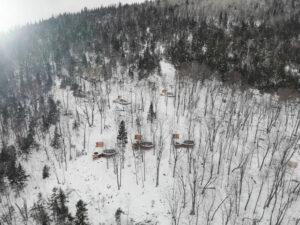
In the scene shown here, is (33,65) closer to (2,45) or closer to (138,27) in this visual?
(2,45)

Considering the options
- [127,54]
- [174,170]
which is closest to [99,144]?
[174,170]

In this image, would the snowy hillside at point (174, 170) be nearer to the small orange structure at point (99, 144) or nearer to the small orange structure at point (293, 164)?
the small orange structure at point (293, 164)

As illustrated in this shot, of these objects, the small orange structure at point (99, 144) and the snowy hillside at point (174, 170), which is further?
the small orange structure at point (99, 144)

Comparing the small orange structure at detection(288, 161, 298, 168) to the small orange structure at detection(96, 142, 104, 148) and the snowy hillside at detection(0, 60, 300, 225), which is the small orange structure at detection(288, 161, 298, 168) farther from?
the small orange structure at detection(96, 142, 104, 148)

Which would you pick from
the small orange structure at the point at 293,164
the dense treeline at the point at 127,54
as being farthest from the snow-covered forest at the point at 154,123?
the dense treeline at the point at 127,54

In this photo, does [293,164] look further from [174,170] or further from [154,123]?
[154,123]
